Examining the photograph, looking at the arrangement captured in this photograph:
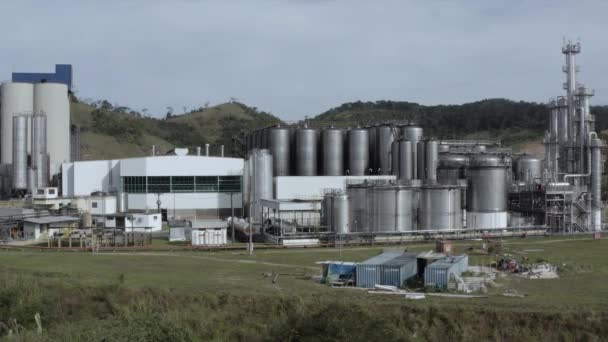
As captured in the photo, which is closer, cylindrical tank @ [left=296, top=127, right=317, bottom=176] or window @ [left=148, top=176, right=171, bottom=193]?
window @ [left=148, top=176, right=171, bottom=193]

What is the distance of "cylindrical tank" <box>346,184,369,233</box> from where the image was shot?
6131cm

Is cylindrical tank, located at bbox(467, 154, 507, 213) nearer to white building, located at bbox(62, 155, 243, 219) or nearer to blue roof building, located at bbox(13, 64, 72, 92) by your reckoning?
white building, located at bbox(62, 155, 243, 219)

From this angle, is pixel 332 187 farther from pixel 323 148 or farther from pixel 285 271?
pixel 285 271

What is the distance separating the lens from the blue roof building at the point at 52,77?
4094 inches

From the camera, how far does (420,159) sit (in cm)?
7112

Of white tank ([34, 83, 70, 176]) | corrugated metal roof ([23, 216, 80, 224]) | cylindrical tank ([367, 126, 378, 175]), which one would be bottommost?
corrugated metal roof ([23, 216, 80, 224])

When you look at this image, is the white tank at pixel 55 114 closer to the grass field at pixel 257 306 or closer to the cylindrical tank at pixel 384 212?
the cylindrical tank at pixel 384 212

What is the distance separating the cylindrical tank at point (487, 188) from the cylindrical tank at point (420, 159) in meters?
5.52

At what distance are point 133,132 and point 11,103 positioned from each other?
219 ft

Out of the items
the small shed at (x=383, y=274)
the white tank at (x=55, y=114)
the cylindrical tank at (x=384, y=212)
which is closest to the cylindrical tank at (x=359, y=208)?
the cylindrical tank at (x=384, y=212)

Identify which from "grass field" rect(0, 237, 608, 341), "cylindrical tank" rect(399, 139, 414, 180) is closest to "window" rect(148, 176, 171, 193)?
"cylindrical tank" rect(399, 139, 414, 180)

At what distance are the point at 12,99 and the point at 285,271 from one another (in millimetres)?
70282

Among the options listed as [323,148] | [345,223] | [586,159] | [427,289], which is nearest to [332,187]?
[323,148]

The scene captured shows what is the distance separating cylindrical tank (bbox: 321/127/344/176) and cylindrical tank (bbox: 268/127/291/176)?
13.3 ft
